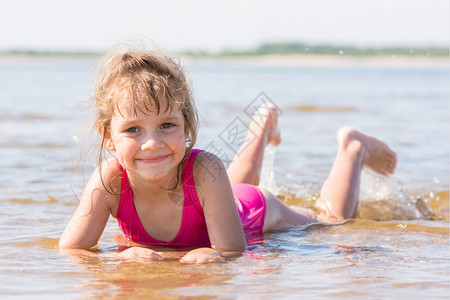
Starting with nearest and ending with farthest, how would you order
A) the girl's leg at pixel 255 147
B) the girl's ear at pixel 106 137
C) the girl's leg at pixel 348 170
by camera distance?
the girl's ear at pixel 106 137 → the girl's leg at pixel 348 170 → the girl's leg at pixel 255 147

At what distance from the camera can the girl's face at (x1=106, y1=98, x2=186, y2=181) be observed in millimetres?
3014

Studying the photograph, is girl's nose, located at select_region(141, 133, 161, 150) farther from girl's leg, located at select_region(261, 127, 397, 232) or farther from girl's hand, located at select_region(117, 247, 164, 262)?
girl's leg, located at select_region(261, 127, 397, 232)

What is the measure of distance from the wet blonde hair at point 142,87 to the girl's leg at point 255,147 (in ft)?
3.99

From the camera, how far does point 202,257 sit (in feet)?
9.90

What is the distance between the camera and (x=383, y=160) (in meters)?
4.75

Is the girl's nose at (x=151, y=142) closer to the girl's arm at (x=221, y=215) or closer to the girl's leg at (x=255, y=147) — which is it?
the girl's arm at (x=221, y=215)

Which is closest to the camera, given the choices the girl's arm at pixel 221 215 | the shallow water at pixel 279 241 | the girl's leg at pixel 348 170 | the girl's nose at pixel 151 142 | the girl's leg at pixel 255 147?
the shallow water at pixel 279 241

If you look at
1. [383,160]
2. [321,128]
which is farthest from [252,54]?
[383,160]

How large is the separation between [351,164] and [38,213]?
218cm

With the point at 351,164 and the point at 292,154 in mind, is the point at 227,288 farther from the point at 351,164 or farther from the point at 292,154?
the point at 292,154

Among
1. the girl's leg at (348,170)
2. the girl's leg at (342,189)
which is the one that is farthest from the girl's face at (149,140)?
the girl's leg at (348,170)

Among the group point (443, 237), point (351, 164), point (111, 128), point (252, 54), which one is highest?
point (252, 54)

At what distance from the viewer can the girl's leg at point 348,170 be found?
4.32 m

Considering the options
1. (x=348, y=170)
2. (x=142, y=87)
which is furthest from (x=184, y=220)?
(x=348, y=170)
